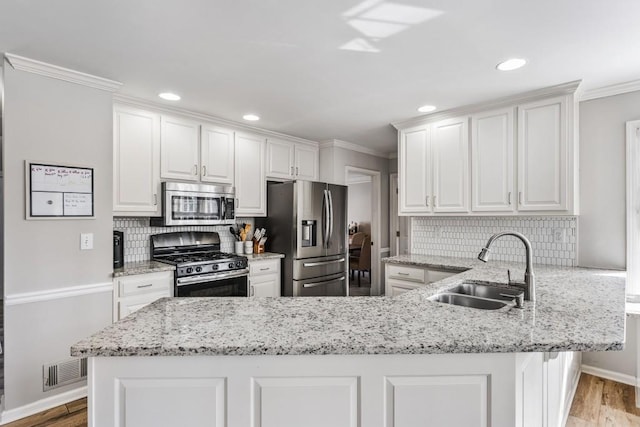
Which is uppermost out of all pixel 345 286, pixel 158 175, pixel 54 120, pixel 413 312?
pixel 54 120

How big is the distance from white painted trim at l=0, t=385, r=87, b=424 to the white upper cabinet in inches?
125

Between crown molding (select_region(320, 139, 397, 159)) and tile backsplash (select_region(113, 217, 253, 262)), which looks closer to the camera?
→ tile backsplash (select_region(113, 217, 253, 262))

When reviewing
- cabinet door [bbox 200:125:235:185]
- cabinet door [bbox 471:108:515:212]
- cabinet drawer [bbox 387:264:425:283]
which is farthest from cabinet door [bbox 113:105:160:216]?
cabinet door [bbox 471:108:515:212]

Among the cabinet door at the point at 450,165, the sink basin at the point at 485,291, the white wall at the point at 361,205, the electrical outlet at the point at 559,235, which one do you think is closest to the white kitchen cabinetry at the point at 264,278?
the cabinet door at the point at 450,165

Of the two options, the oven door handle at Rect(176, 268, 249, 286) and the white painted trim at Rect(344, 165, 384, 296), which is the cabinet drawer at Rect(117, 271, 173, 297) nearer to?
the oven door handle at Rect(176, 268, 249, 286)

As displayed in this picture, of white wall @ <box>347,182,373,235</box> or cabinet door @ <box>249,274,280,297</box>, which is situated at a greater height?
white wall @ <box>347,182,373,235</box>

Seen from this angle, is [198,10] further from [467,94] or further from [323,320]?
[467,94]

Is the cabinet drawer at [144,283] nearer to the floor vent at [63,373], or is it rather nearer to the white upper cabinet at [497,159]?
the floor vent at [63,373]

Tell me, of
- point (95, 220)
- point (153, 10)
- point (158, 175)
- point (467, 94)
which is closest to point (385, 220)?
point (467, 94)

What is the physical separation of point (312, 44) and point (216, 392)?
1.85 m

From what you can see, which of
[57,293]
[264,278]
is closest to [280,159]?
[264,278]

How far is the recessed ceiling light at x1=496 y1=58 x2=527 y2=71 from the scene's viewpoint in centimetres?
219

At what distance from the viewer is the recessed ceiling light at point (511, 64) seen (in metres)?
2.19

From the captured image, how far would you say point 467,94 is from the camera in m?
2.81
